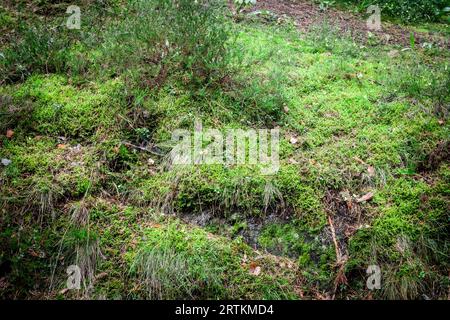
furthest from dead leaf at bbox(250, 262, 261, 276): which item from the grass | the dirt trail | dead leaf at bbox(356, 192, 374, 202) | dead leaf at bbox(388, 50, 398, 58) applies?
the dirt trail

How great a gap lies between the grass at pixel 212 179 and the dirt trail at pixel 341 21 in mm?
1406

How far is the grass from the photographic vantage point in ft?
→ 11.7

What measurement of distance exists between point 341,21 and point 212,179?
17.4 feet

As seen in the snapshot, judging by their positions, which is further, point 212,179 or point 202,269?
point 212,179

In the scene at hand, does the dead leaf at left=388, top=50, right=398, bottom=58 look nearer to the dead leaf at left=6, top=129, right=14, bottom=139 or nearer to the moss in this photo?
the moss

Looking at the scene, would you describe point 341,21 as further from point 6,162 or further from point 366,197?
point 6,162

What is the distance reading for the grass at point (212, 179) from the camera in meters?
3.56

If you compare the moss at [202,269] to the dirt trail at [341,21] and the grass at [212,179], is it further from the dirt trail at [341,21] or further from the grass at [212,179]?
the dirt trail at [341,21]

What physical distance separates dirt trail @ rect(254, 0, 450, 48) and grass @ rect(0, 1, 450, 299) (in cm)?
141

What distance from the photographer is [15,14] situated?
20.2 feet

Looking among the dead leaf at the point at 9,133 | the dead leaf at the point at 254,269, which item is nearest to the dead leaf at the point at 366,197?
the dead leaf at the point at 254,269

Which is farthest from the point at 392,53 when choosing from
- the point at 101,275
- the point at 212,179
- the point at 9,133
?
the point at 9,133

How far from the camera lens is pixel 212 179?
4133 mm

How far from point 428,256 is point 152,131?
352 centimetres
